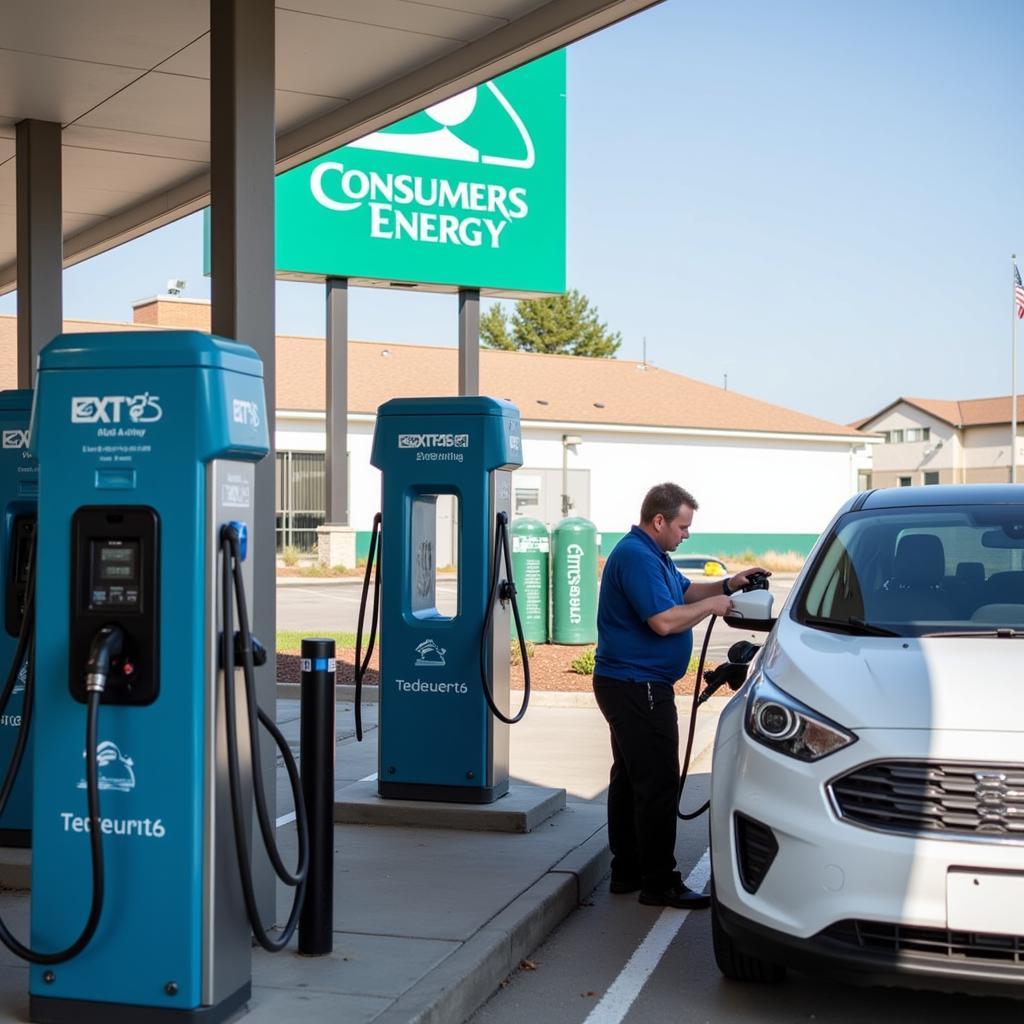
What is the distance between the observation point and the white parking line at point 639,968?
5.23m

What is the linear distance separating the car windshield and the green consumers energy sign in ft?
73.9

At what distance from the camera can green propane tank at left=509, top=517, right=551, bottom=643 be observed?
1714 centimetres

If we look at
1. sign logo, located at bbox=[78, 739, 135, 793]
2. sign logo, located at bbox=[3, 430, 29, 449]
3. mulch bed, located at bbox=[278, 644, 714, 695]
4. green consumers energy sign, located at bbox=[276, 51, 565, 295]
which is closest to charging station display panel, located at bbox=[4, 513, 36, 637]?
sign logo, located at bbox=[3, 430, 29, 449]

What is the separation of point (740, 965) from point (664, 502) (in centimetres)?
219

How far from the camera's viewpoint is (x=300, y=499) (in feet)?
129

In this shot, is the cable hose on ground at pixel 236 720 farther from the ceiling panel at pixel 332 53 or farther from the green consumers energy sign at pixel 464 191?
the green consumers energy sign at pixel 464 191

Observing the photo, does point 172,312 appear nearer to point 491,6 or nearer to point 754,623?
point 491,6

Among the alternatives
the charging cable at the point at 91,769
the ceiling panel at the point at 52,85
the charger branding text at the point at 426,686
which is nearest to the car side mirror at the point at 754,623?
the charger branding text at the point at 426,686

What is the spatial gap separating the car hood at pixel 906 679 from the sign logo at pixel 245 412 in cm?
206

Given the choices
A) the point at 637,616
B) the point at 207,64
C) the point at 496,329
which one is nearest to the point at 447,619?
the point at 637,616

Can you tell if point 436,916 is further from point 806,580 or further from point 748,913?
point 806,580

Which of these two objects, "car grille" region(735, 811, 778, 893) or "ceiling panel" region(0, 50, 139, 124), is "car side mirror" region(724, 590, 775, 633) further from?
"ceiling panel" region(0, 50, 139, 124)

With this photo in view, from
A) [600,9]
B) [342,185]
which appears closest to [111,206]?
[600,9]

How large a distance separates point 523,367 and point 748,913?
4574 centimetres
